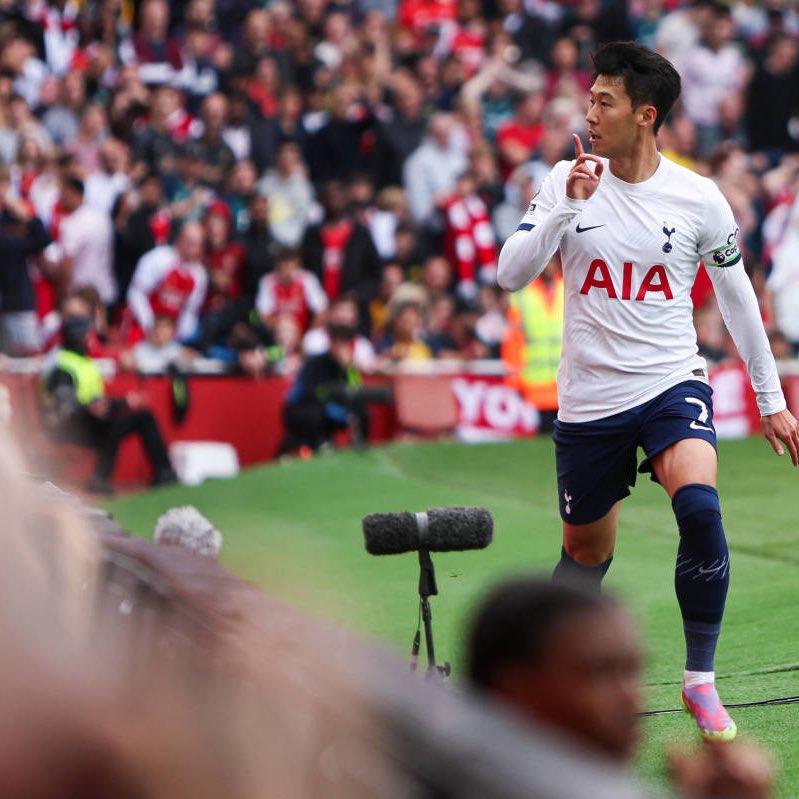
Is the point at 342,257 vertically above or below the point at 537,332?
above

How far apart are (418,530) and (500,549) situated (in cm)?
536

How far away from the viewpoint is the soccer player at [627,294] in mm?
5758

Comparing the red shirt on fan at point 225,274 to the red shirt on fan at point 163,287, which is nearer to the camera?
the red shirt on fan at point 163,287

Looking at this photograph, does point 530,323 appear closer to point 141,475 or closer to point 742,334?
point 141,475

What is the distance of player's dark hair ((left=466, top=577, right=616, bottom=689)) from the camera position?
82.0 inches

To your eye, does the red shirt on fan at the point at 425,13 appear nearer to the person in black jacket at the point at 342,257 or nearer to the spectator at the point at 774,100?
the spectator at the point at 774,100

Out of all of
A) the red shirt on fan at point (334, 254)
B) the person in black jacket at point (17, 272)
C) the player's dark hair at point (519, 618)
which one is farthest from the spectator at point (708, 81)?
the player's dark hair at point (519, 618)

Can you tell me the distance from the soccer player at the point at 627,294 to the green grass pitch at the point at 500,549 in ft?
2.57

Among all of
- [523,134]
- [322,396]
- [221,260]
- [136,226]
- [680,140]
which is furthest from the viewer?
[523,134]

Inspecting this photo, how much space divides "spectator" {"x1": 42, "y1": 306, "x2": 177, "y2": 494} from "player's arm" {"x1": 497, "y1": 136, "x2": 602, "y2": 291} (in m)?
7.85

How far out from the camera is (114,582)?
81.8 inches

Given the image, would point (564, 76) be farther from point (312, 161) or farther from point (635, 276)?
point (635, 276)

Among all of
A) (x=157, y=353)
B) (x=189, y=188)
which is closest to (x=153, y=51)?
(x=189, y=188)

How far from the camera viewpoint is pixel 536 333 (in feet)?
49.5
